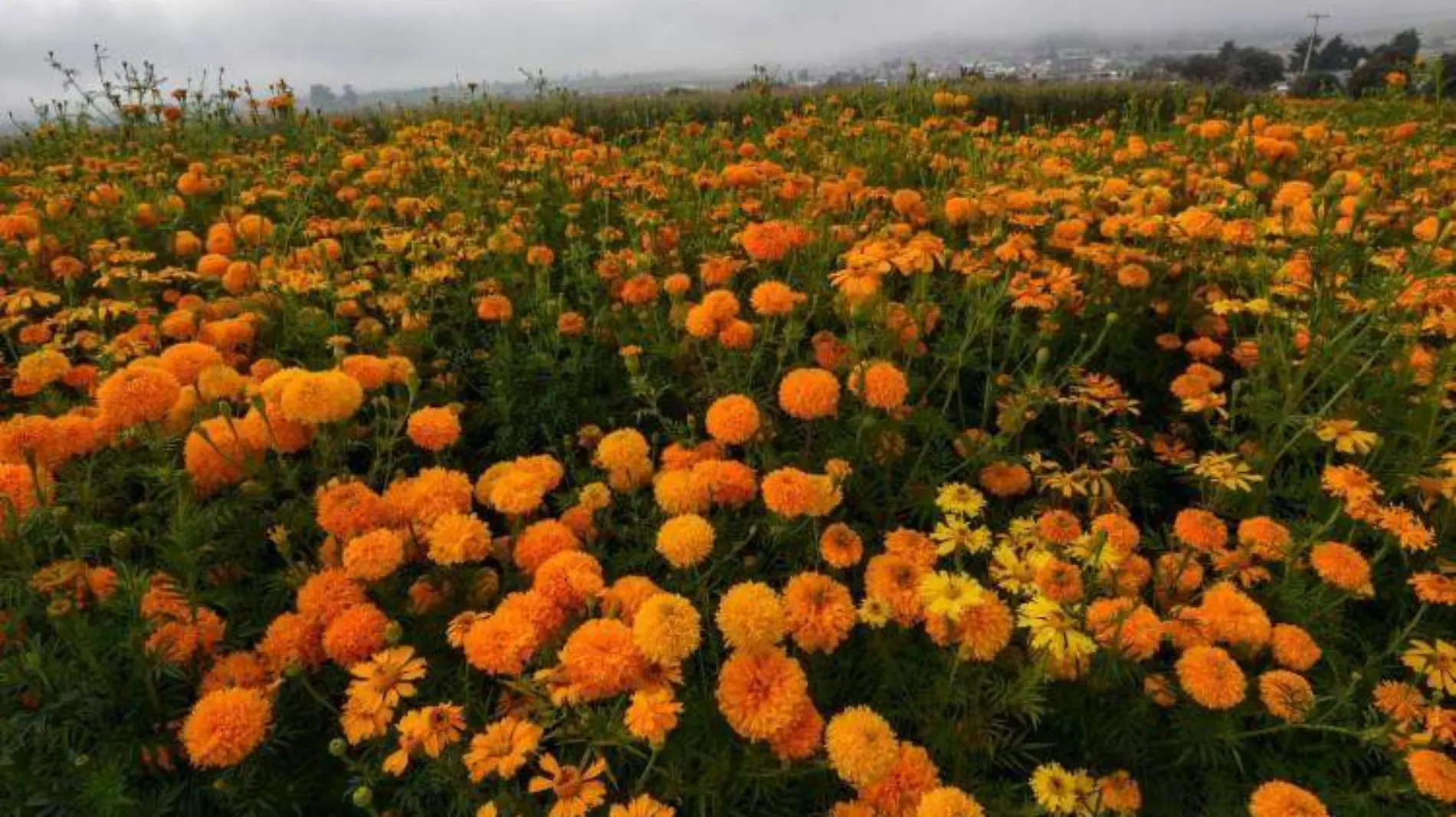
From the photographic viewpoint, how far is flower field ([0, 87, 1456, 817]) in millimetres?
1449

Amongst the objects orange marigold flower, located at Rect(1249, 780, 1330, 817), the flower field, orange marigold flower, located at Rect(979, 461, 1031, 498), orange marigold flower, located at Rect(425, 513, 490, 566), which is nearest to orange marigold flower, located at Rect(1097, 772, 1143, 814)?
the flower field

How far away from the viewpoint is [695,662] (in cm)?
189

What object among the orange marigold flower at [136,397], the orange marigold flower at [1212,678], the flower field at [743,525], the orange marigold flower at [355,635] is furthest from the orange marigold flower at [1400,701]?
the orange marigold flower at [136,397]

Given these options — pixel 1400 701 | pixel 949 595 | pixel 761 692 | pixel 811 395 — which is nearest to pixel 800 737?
pixel 761 692

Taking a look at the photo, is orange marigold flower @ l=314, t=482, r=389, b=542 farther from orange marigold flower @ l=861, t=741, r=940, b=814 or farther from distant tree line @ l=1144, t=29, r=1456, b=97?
distant tree line @ l=1144, t=29, r=1456, b=97

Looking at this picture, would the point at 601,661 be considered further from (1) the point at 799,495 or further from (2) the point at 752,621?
(1) the point at 799,495

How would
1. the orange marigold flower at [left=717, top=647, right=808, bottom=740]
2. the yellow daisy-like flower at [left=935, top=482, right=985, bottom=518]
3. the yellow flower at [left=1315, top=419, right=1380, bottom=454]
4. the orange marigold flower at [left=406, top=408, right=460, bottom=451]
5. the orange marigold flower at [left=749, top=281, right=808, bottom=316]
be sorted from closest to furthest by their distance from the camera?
the orange marigold flower at [left=717, top=647, right=808, bottom=740]
the yellow daisy-like flower at [left=935, top=482, right=985, bottom=518]
the yellow flower at [left=1315, top=419, right=1380, bottom=454]
the orange marigold flower at [left=406, top=408, right=460, bottom=451]
the orange marigold flower at [left=749, top=281, right=808, bottom=316]

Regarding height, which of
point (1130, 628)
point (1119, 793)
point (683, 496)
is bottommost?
point (1119, 793)

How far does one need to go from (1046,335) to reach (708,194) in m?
2.12

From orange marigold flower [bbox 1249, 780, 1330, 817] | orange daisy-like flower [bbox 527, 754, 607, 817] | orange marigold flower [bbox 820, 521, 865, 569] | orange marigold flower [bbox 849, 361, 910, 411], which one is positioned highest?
orange marigold flower [bbox 849, 361, 910, 411]

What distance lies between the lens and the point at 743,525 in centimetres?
214

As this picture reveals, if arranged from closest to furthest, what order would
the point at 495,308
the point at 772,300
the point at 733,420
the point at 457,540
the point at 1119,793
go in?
the point at 1119,793
the point at 457,540
the point at 733,420
the point at 772,300
the point at 495,308

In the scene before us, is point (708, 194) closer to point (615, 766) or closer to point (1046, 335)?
point (1046, 335)

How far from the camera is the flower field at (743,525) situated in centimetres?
145
